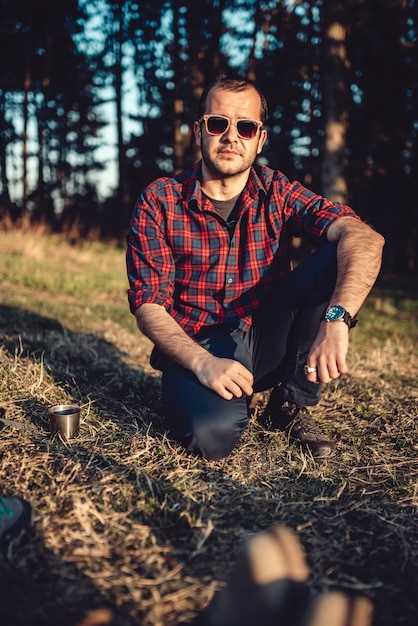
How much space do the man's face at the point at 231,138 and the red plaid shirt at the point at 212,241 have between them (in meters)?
0.16

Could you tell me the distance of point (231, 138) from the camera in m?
3.06

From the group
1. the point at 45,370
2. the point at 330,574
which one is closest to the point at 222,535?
the point at 330,574

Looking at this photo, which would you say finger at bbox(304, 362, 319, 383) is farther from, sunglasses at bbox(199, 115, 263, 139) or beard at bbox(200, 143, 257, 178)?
sunglasses at bbox(199, 115, 263, 139)

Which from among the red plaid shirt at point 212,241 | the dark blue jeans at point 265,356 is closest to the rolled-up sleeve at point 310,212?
the red plaid shirt at point 212,241

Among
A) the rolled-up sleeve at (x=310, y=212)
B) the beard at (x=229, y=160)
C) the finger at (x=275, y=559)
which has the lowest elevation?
the finger at (x=275, y=559)

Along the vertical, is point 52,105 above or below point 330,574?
above

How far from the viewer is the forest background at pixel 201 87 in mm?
11844

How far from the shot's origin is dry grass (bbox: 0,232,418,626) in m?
1.73

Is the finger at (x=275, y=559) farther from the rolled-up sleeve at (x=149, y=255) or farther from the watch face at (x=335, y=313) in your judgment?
the rolled-up sleeve at (x=149, y=255)

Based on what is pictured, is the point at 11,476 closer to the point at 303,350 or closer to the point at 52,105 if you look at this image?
the point at 303,350

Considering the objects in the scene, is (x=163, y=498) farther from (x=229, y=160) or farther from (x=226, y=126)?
(x=226, y=126)

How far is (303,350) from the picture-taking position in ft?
9.87

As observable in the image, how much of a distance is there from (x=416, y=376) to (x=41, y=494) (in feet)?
11.0

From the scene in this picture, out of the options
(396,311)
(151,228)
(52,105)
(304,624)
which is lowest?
(396,311)
